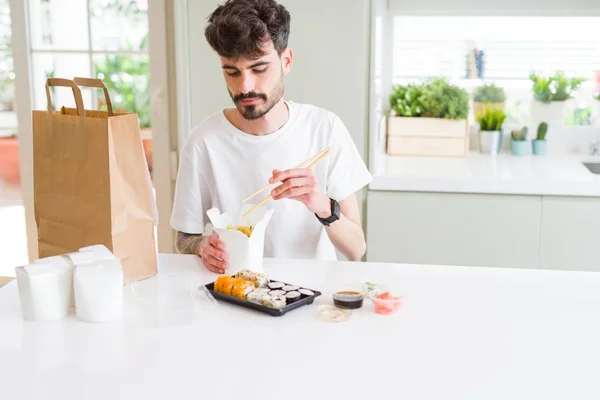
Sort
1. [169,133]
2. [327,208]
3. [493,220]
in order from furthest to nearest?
[169,133] → [493,220] → [327,208]

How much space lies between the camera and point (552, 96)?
3.47m

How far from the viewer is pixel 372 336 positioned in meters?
1.35

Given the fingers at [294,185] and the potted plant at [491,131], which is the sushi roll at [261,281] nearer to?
the fingers at [294,185]

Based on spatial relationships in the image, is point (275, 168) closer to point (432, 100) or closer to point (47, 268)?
point (47, 268)

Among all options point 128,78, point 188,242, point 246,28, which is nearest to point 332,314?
point 188,242

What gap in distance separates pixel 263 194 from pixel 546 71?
80.4 inches

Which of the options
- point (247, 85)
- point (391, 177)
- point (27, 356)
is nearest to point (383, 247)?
point (391, 177)

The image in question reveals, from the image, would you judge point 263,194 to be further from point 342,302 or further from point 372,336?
point 372,336

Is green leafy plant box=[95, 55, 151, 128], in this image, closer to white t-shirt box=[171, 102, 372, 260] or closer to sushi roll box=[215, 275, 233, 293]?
white t-shirt box=[171, 102, 372, 260]

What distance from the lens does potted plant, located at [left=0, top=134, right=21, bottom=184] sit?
12.4 feet

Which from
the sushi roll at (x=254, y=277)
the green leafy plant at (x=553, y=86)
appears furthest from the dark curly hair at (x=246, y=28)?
the green leafy plant at (x=553, y=86)

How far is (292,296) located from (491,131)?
2.18 metres

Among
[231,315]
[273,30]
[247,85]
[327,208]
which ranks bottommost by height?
[231,315]

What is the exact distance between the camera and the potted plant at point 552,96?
3.45m
